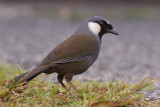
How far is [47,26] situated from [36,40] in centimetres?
407

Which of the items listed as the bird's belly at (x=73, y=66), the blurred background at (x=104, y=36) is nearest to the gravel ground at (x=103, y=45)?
the blurred background at (x=104, y=36)

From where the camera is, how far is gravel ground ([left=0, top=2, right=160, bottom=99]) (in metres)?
8.10

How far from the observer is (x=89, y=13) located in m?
20.7

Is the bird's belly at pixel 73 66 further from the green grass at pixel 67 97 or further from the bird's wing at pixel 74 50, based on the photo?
the green grass at pixel 67 97

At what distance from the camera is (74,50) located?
4422 mm

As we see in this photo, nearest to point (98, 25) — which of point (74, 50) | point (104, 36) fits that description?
point (74, 50)

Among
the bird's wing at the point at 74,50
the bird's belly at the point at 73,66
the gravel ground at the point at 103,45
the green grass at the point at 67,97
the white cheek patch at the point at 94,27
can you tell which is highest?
the gravel ground at the point at 103,45

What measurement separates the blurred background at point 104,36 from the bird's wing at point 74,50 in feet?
2.70

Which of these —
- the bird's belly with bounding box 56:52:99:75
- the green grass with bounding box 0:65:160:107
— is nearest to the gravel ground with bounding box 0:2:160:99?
the green grass with bounding box 0:65:160:107

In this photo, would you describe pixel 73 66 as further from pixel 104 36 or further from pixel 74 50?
pixel 104 36

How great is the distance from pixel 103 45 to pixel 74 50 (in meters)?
8.04

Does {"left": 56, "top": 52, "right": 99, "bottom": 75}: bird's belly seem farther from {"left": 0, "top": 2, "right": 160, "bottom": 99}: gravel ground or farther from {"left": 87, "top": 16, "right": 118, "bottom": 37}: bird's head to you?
{"left": 0, "top": 2, "right": 160, "bottom": 99}: gravel ground

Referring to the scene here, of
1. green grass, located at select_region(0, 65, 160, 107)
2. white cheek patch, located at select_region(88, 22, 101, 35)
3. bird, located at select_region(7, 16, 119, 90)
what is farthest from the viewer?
white cheek patch, located at select_region(88, 22, 101, 35)

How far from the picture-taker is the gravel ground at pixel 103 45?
8098 mm
